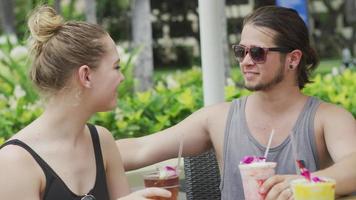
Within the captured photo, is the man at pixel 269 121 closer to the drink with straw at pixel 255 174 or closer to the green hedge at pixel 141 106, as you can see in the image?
the drink with straw at pixel 255 174

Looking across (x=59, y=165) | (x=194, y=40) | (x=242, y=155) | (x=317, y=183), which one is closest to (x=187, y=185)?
(x=242, y=155)

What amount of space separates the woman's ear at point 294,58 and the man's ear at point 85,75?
83cm

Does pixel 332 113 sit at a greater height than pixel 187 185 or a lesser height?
greater

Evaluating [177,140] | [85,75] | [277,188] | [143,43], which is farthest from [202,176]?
[143,43]

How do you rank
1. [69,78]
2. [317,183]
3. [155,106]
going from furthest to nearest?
[155,106]
[69,78]
[317,183]

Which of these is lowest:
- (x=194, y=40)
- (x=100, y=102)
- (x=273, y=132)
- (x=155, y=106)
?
(x=194, y=40)

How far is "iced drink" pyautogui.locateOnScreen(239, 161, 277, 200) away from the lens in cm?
227

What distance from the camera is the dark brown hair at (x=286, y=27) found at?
2.80 metres

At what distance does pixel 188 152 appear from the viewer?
3004 millimetres

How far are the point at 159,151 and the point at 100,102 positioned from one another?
611mm

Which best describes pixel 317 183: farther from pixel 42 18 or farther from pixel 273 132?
pixel 42 18

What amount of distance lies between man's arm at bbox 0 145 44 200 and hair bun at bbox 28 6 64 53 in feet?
1.06

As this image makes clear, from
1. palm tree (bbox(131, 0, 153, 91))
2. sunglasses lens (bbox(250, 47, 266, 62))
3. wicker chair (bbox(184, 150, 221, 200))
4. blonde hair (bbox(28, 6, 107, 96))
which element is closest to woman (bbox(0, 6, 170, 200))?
blonde hair (bbox(28, 6, 107, 96))

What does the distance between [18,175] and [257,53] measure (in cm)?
99
